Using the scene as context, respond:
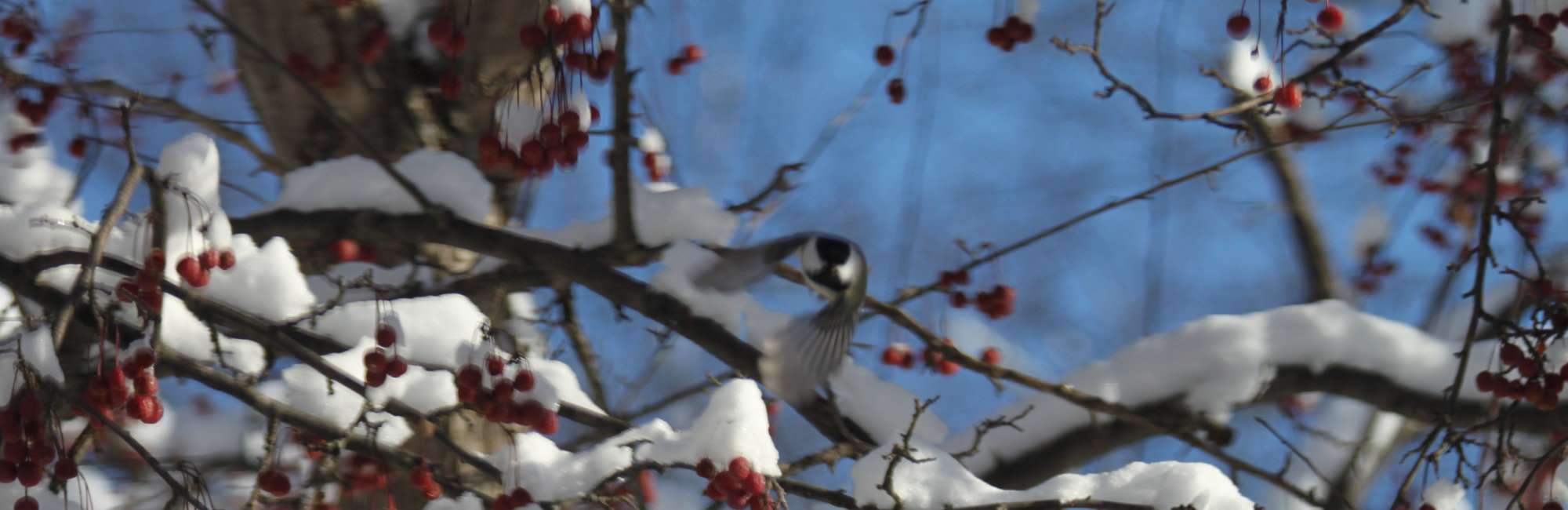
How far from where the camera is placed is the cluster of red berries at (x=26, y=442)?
5.29ft

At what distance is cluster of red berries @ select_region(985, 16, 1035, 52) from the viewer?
2.78 metres

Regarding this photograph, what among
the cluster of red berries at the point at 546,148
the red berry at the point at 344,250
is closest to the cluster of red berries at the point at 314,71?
the red berry at the point at 344,250

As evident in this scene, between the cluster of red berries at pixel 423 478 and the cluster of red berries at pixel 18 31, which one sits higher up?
the cluster of red berries at pixel 18 31

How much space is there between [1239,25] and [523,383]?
157 cm

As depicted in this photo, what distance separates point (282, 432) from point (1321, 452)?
3697mm

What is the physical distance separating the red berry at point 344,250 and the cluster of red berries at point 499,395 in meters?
0.78

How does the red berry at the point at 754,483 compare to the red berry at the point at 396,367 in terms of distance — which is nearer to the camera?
the red berry at the point at 754,483

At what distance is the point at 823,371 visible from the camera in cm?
208

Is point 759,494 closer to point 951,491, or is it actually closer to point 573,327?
point 951,491

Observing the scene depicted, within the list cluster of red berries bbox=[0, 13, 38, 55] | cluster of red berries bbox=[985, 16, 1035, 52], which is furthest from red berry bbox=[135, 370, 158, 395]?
cluster of red berries bbox=[985, 16, 1035, 52]

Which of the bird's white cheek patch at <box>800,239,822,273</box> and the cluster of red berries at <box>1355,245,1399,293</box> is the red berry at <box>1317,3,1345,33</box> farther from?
the cluster of red berries at <box>1355,245,1399,293</box>

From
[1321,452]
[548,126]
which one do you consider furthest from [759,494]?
[1321,452]

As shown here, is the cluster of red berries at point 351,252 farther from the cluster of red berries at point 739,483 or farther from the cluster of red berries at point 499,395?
the cluster of red berries at point 739,483

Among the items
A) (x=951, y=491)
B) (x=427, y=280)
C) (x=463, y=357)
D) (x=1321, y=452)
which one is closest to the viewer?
(x=951, y=491)
